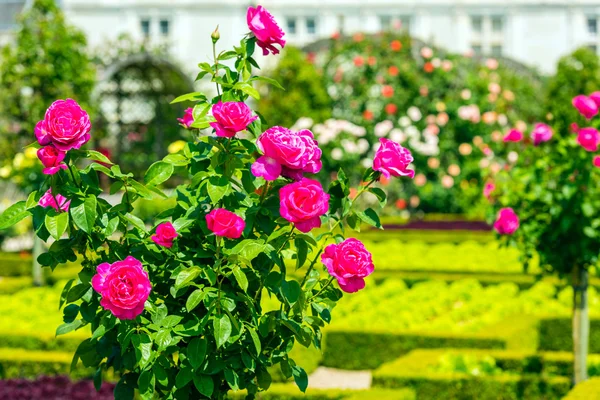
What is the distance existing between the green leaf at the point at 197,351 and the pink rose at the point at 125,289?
23cm

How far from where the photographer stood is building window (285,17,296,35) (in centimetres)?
3656

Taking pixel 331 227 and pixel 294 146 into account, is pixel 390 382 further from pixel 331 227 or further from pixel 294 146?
pixel 294 146

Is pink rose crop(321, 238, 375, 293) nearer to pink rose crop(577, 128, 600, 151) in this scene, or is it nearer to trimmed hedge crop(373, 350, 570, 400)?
pink rose crop(577, 128, 600, 151)

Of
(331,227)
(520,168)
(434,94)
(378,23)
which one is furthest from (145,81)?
(378,23)

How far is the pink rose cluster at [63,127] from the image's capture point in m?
2.63

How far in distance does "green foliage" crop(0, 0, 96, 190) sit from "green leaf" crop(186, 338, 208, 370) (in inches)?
406

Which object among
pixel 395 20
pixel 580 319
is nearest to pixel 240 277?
pixel 580 319

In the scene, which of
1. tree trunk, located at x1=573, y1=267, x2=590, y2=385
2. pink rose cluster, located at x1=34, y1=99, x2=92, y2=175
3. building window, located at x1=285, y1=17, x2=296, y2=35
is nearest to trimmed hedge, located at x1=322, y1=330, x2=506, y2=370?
tree trunk, located at x1=573, y1=267, x2=590, y2=385

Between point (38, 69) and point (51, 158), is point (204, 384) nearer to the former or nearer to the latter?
point (51, 158)

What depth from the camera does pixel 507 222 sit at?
5.30 metres

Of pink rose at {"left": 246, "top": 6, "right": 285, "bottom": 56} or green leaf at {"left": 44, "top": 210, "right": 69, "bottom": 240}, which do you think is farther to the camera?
pink rose at {"left": 246, "top": 6, "right": 285, "bottom": 56}

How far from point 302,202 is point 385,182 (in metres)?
12.9

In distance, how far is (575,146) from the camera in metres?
5.34

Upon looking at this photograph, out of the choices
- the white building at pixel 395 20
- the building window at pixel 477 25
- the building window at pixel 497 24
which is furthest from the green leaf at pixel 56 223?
the building window at pixel 497 24
